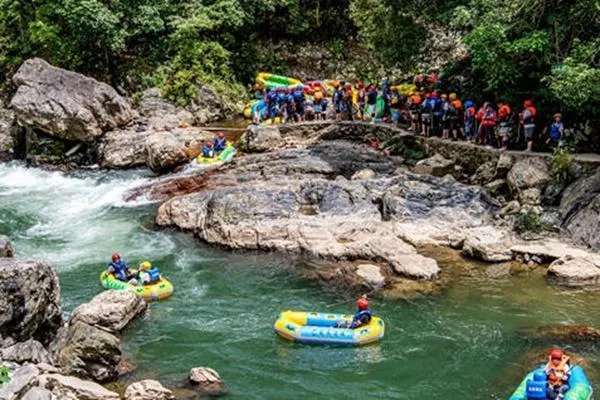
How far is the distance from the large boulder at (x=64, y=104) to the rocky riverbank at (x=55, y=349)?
15015mm

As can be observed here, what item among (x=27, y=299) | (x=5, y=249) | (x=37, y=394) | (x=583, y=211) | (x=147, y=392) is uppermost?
(x=583, y=211)

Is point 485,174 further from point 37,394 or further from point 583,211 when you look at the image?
point 37,394

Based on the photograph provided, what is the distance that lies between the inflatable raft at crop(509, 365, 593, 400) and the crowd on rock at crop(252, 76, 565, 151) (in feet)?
32.0

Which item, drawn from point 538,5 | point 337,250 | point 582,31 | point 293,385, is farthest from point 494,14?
point 293,385

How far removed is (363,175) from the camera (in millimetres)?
21812

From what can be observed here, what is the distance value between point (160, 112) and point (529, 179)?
1789 centimetres

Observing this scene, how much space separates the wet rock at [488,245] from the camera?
1716 cm

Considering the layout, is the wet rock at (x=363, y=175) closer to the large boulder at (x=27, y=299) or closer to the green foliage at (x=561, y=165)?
the green foliage at (x=561, y=165)

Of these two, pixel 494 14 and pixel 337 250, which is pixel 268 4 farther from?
pixel 337 250

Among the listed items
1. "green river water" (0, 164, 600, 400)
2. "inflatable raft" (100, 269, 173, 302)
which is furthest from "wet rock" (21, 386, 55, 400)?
"inflatable raft" (100, 269, 173, 302)

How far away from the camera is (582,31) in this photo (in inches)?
753

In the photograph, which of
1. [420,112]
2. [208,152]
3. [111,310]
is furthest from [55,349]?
[420,112]

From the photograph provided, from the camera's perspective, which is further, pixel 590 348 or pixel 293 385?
pixel 590 348

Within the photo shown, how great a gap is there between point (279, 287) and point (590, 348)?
6894mm
